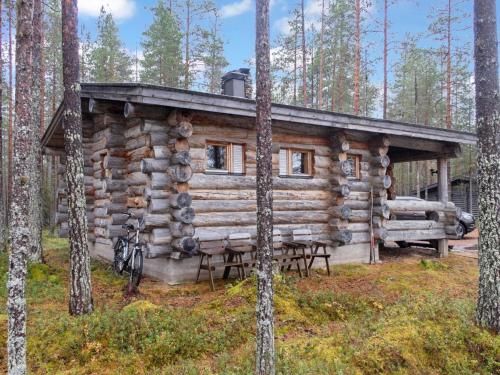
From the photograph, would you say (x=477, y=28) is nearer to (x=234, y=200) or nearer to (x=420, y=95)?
(x=234, y=200)

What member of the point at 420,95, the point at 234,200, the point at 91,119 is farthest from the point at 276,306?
the point at 420,95

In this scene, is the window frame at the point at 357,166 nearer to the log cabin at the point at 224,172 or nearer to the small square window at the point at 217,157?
the log cabin at the point at 224,172

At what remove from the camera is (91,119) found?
12.0 m

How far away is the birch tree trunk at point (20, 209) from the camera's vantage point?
4055 millimetres

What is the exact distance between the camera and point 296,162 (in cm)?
1138

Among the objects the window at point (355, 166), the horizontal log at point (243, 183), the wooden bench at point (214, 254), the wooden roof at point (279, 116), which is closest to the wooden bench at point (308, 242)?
the horizontal log at point (243, 183)

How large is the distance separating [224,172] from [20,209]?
5957mm

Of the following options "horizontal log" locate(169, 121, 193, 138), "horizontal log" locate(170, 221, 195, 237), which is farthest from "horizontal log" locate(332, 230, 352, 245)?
"horizontal log" locate(169, 121, 193, 138)

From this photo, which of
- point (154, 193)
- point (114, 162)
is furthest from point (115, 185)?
point (154, 193)

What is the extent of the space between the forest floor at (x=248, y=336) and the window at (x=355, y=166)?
5196 mm

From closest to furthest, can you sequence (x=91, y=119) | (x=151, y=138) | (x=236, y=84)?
(x=151, y=138) → (x=236, y=84) → (x=91, y=119)

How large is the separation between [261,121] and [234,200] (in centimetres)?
547

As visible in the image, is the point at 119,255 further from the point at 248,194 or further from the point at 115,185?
the point at 248,194

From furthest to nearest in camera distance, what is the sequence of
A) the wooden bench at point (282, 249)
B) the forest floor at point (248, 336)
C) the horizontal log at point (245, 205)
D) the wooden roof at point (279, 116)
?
the wooden bench at point (282, 249)
the horizontal log at point (245, 205)
the wooden roof at point (279, 116)
the forest floor at point (248, 336)
